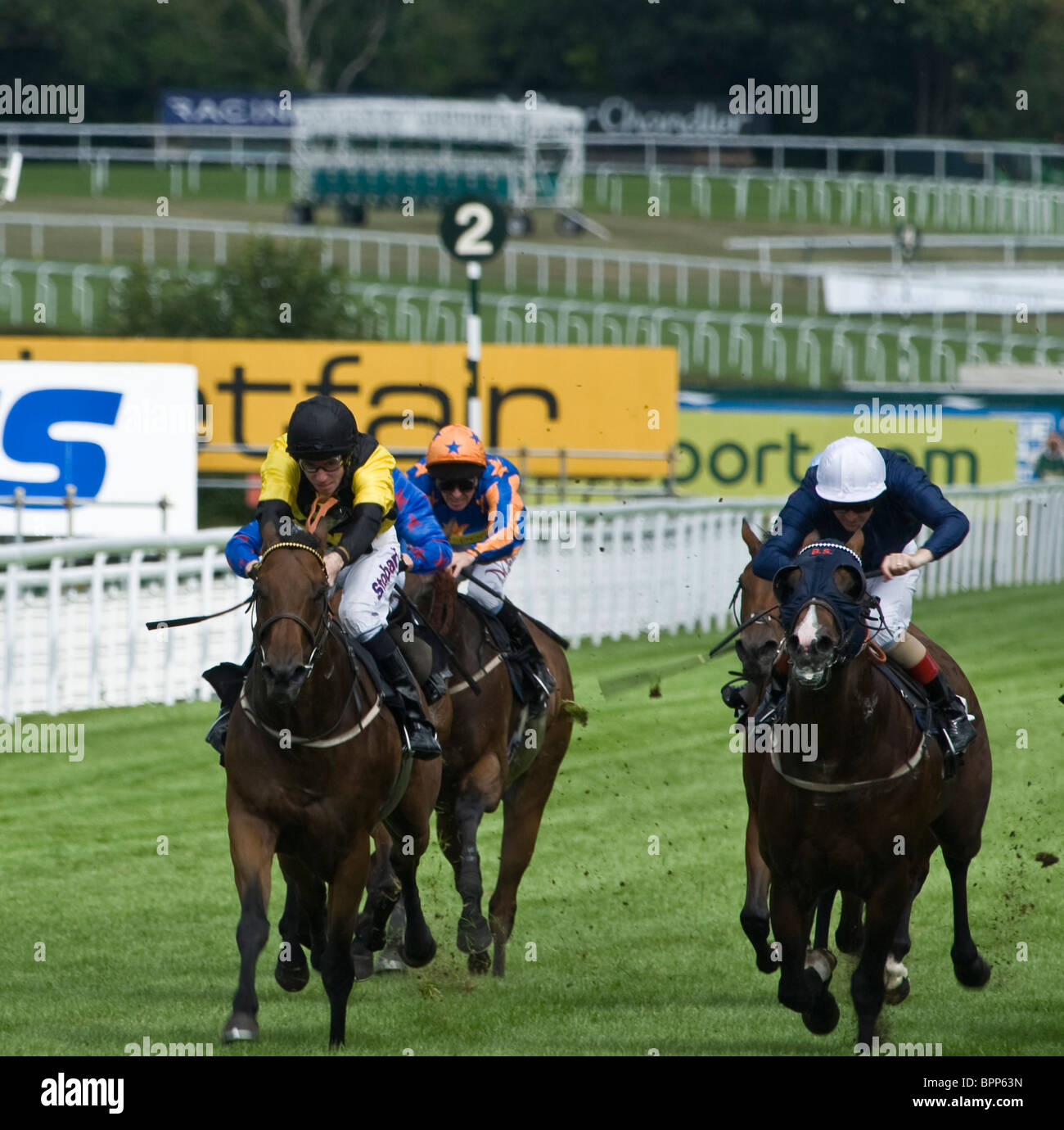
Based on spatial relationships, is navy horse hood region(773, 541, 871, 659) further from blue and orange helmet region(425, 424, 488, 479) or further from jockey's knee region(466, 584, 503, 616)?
jockey's knee region(466, 584, 503, 616)

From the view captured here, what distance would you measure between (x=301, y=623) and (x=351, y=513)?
32.2 inches

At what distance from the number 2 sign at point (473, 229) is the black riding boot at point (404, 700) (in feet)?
36.4

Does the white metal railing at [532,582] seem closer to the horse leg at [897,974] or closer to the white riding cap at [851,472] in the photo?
the horse leg at [897,974]

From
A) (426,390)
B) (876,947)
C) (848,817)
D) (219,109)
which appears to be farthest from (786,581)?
(219,109)

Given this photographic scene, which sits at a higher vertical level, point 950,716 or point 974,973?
point 950,716

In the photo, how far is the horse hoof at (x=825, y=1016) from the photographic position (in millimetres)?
6777

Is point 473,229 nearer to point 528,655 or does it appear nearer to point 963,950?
point 528,655

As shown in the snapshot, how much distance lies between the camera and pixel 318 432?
6820 millimetres

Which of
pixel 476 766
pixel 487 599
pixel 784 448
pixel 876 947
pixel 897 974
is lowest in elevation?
pixel 897 974

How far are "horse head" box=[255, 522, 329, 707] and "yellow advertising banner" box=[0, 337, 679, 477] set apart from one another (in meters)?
14.2

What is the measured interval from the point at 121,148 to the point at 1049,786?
1698 inches

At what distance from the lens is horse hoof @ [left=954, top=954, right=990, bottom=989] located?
7758 mm

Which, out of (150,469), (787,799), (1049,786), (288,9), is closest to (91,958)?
(787,799)

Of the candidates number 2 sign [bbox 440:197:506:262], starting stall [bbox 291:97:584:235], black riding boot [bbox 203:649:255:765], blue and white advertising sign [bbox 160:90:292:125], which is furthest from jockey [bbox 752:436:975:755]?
blue and white advertising sign [bbox 160:90:292:125]
